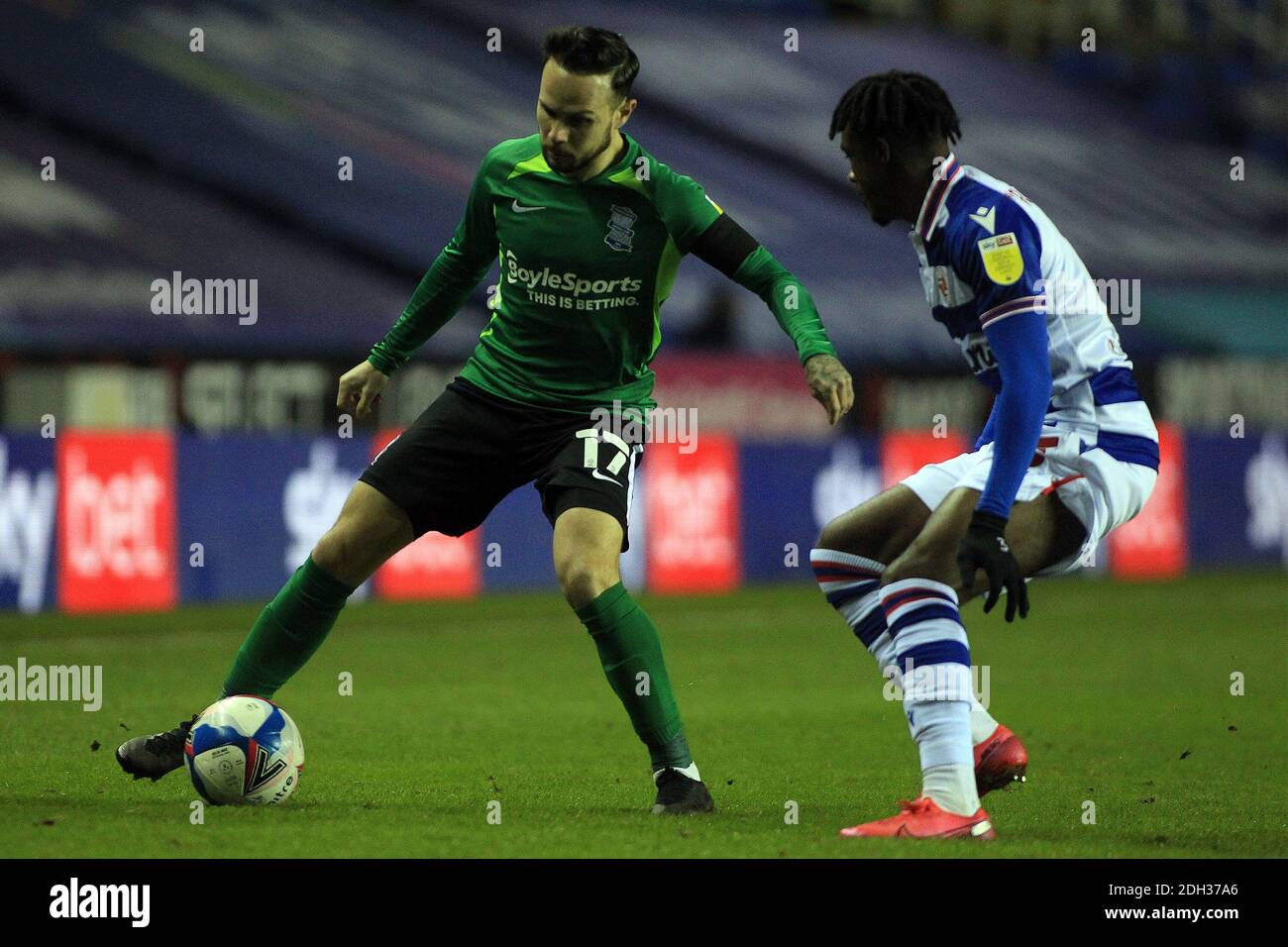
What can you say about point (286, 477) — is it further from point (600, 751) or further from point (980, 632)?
point (600, 751)

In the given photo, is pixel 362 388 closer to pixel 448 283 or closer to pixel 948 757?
pixel 448 283

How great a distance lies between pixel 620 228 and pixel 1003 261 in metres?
1.27

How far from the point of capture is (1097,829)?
5871mm

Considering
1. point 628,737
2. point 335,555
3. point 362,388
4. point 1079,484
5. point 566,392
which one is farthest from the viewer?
point 628,737

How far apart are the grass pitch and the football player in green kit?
1.42 ft

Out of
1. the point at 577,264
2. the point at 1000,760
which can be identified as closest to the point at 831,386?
the point at 577,264

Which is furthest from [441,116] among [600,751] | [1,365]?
[600,751]

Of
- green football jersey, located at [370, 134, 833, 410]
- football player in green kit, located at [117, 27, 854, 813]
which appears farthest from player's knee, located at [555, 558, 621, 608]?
green football jersey, located at [370, 134, 833, 410]

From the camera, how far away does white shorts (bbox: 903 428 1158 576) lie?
18.8 ft

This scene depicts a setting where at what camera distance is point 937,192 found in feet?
18.4

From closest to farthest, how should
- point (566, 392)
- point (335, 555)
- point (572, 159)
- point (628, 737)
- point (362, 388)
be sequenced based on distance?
point (572, 159)
point (335, 555)
point (566, 392)
point (362, 388)
point (628, 737)

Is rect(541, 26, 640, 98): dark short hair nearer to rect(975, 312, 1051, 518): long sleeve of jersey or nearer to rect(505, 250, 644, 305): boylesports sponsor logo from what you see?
rect(505, 250, 644, 305): boylesports sponsor logo

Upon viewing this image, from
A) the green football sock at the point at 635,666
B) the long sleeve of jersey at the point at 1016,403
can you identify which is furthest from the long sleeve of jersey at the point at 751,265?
the green football sock at the point at 635,666

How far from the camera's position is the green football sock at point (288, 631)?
6250mm
